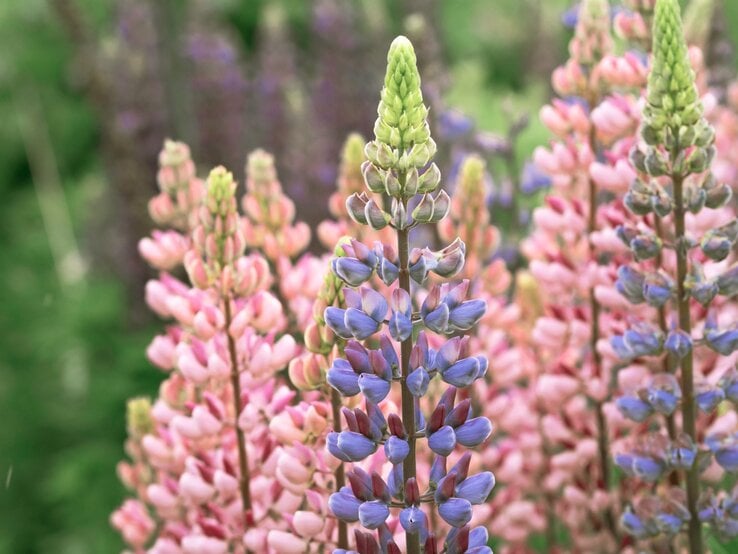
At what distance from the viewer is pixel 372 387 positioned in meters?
0.60

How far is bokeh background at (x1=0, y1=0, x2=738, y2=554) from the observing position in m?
1.59

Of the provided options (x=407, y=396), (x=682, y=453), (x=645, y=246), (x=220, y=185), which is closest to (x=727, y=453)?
(x=682, y=453)

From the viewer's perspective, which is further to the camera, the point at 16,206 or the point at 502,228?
the point at 16,206

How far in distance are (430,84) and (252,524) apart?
62cm

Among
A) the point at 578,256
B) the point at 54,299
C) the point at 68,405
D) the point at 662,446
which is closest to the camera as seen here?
the point at 662,446

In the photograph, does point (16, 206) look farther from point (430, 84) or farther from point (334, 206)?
point (334, 206)

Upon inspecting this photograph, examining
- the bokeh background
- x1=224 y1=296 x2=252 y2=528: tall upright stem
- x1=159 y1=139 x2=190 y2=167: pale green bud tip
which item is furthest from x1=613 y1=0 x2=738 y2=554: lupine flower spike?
the bokeh background

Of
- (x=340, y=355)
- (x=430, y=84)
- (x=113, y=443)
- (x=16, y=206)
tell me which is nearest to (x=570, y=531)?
(x=340, y=355)

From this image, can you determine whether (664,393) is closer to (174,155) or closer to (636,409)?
(636,409)

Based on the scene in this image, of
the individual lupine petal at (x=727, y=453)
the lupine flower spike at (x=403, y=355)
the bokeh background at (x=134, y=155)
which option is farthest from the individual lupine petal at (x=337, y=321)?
the bokeh background at (x=134, y=155)

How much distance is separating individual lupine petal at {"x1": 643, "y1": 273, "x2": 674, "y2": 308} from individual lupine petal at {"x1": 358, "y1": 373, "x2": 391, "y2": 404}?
0.20 meters

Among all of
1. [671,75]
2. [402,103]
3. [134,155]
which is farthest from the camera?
[134,155]

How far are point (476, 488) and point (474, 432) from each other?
3 cm

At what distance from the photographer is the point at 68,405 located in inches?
73.5
